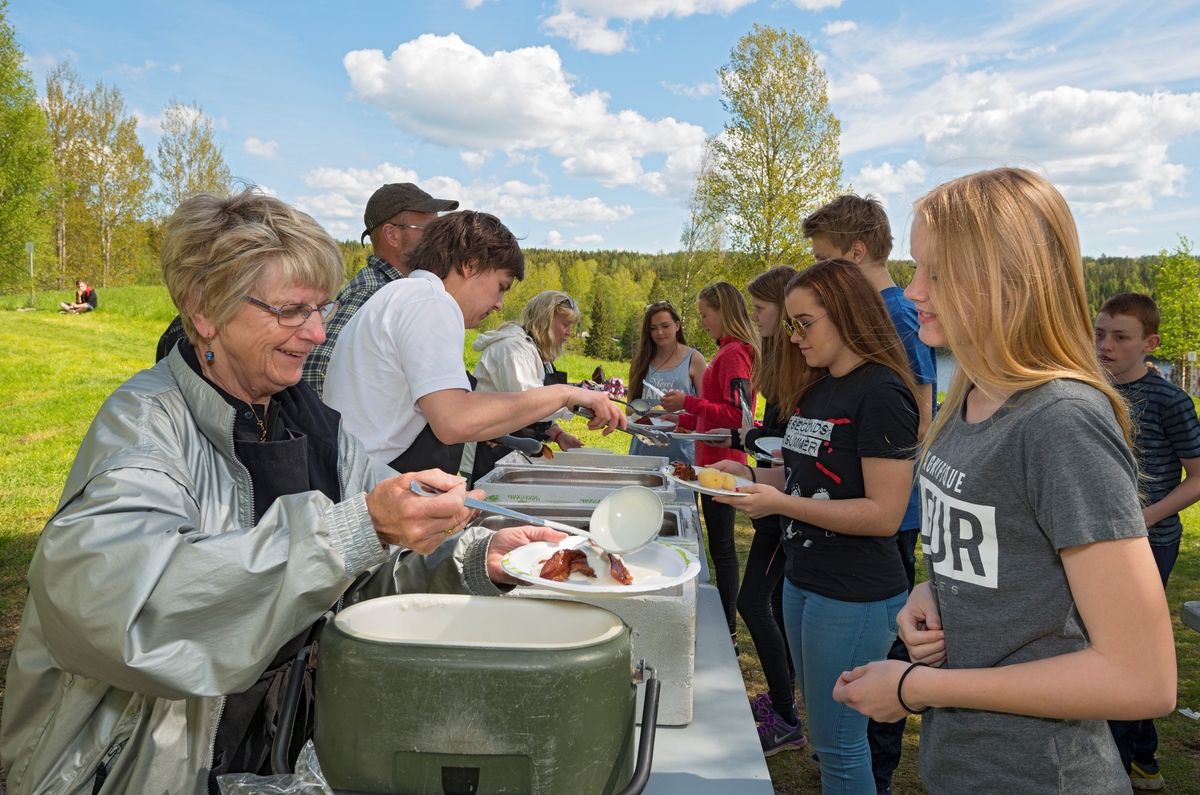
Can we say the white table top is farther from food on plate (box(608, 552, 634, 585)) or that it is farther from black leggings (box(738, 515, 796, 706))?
black leggings (box(738, 515, 796, 706))

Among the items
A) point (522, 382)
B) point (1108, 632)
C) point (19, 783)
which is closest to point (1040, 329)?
point (1108, 632)

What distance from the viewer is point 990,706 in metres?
1.16

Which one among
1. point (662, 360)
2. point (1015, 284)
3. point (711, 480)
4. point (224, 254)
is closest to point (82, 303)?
point (662, 360)

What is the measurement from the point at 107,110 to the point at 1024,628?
124 feet

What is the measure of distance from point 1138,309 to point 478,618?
3.59 m

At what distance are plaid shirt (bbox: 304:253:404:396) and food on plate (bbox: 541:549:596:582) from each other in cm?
127

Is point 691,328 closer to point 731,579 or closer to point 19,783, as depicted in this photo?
point 731,579

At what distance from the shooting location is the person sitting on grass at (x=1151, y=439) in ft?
10.3

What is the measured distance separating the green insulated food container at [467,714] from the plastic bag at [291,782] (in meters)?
0.02

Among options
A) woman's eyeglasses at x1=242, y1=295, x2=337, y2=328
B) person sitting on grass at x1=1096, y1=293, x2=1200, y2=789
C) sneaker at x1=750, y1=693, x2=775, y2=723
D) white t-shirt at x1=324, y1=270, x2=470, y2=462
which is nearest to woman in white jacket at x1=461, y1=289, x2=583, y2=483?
white t-shirt at x1=324, y1=270, x2=470, y2=462

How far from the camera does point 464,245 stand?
2.73m

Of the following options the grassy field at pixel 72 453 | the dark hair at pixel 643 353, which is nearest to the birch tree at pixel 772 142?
the grassy field at pixel 72 453

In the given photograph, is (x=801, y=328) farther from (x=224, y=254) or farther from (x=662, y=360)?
(x=662, y=360)

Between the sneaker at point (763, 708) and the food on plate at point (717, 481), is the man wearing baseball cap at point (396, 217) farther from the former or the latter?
the sneaker at point (763, 708)
